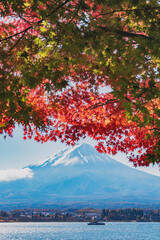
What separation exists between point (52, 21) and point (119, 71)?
243 centimetres

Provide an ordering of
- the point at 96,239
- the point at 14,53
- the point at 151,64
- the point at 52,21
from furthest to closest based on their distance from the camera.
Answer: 1. the point at 96,239
2. the point at 151,64
3. the point at 14,53
4. the point at 52,21

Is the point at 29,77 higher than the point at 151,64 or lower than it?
lower

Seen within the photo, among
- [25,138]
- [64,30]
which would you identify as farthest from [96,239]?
[64,30]

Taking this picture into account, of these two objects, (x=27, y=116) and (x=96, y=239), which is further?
(x=96, y=239)

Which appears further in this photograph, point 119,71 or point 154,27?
point 119,71

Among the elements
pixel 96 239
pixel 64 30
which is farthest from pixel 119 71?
pixel 96 239

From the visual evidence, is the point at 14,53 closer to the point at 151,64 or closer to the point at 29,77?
the point at 29,77

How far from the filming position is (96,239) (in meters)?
123

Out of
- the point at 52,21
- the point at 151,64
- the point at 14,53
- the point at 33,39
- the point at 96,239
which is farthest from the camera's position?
the point at 96,239

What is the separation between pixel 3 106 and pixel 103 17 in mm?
3426

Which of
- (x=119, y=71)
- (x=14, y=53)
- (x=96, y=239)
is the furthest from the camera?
(x=96, y=239)

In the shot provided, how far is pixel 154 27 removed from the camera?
682cm

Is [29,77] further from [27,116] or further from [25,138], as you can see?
[25,138]

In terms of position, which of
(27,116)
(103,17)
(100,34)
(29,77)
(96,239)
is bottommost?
(96,239)
